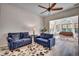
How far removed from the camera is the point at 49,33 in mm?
2549

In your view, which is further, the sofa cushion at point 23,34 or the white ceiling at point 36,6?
the sofa cushion at point 23,34

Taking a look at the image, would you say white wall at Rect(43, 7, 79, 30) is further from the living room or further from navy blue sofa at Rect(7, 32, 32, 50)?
navy blue sofa at Rect(7, 32, 32, 50)

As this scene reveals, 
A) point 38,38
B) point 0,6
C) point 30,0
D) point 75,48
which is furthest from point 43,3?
point 75,48

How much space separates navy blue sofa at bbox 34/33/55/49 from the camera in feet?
8.26

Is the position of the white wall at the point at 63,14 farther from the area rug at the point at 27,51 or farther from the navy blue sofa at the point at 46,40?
the area rug at the point at 27,51

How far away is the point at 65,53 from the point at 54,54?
0.30 metres

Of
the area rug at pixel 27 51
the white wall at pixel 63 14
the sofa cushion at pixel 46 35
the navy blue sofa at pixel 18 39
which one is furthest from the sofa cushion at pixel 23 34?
the white wall at pixel 63 14

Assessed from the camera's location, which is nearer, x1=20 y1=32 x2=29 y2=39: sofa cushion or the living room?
the living room

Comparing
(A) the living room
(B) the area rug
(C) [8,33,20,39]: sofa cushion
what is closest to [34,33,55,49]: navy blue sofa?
(A) the living room

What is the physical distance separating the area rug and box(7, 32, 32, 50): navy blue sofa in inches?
4.5

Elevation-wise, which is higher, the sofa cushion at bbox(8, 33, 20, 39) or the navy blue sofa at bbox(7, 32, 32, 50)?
the sofa cushion at bbox(8, 33, 20, 39)

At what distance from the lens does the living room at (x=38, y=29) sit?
7.98 ft

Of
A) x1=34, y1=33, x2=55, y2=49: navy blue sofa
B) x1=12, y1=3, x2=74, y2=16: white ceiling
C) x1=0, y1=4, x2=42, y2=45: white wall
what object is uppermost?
x1=12, y1=3, x2=74, y2=16: white ceiling

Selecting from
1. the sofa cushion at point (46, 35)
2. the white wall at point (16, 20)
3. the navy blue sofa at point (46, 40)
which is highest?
the white wall at point (16, 20)
